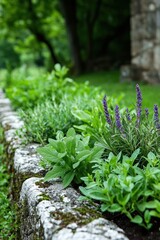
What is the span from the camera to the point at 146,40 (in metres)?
8.07

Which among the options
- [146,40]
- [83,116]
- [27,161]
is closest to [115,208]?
[27,161]

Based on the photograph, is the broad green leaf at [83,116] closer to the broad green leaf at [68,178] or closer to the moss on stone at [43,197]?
the broad green leaf at [68,178]

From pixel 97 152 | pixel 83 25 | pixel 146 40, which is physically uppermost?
pixel 83 25

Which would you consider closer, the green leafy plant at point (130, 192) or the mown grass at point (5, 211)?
the green leafy plant at point (130, 192)

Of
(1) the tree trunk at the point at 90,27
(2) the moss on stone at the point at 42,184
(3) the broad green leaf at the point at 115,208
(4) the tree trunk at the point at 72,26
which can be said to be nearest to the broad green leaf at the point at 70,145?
(2) the moss on stone at the point at 42,184

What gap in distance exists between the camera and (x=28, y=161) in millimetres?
2697

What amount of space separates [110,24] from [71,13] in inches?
104

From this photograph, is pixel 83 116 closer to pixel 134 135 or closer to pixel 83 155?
pixel 134 135

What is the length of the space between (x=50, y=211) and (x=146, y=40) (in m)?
6.73

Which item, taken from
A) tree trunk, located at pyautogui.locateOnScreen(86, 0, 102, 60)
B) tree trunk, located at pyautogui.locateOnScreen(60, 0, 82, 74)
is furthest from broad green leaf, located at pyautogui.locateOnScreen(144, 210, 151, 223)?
tree trunk, located at pyautogui.locateOnScreen(86, 0, 102, 60)

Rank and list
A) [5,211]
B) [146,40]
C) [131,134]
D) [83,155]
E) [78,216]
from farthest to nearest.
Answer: [146,40], [5,211], [131,134], [83,155], [78,216]

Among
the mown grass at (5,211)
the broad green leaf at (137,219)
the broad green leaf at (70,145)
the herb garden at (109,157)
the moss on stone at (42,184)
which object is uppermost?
the broad green leaf at (70,145)

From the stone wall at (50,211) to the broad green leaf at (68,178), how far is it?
0.10 ft

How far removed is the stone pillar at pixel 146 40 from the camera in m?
7.73
